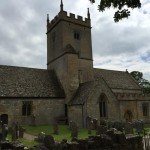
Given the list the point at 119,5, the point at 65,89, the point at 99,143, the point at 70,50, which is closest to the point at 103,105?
the point at 65,89

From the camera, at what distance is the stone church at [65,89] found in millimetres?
26812

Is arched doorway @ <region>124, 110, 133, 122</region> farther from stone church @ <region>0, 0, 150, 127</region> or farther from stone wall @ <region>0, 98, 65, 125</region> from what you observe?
Result: stone wall @ <region>0, 98, 65, 125</region>

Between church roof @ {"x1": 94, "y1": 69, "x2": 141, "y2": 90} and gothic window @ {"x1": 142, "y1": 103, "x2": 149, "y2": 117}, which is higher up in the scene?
church roof @ {"x1": 94, "y1": 69, "x2": 141, "y2": 90}

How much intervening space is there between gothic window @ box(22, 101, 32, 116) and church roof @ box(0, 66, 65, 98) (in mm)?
957

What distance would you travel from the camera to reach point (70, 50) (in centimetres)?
3181

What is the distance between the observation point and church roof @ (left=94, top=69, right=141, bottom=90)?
38.7 meters

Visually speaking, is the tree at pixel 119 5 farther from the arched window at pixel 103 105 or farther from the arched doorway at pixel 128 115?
the arched doorway at pixel 128 115

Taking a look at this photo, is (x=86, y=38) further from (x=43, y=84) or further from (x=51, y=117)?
(x=51, y=117)

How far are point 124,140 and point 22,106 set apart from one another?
18.1m

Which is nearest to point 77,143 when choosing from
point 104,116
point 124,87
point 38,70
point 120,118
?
point 104,116

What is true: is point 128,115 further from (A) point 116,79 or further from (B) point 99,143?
(B) point 99,143

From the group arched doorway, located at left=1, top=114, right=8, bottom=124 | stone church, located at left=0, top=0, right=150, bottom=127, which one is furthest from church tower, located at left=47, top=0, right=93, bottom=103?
arched doorway, located at left=1, top=114, right=8, bottom=124

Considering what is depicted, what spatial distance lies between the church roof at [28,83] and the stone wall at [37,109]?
0.71 m

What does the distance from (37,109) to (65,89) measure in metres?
4.94
